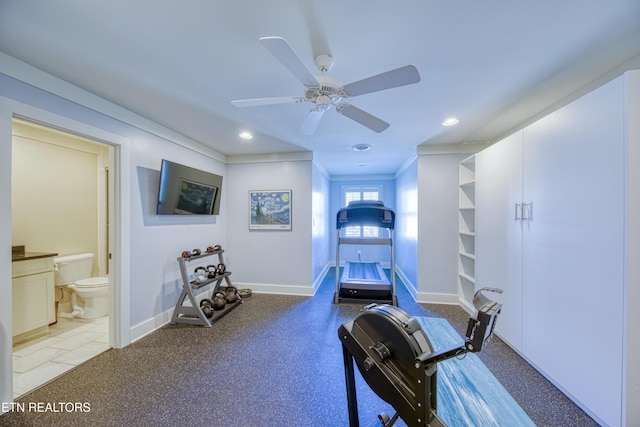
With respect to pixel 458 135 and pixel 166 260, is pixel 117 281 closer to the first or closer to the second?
pixel 166 260

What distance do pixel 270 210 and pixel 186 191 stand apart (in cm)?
137

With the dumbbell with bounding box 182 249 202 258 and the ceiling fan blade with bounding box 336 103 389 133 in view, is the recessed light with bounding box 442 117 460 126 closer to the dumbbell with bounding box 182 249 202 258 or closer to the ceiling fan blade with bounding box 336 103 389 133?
the ceiling fan blade with bounding box 336 103 389 133

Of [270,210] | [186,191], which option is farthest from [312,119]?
[270,210]

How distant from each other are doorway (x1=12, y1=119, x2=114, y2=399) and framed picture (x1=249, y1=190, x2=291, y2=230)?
1970 mm

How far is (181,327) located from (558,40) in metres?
4.29

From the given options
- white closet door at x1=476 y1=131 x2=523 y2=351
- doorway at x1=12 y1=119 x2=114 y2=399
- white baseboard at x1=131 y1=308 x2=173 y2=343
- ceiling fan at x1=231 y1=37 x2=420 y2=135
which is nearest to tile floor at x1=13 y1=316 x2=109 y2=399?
doorway at x1=12 y1=119 x2=114 y2=399

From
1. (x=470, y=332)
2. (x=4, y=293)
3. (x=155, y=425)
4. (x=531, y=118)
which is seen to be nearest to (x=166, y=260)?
(x=4, y=293)

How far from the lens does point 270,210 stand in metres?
4.07

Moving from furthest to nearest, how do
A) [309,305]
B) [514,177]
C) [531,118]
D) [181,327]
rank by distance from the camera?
1. [309,305]
2. [181,327]
3. [531,118]
4. [514,177]

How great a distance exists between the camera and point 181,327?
285 centimetres

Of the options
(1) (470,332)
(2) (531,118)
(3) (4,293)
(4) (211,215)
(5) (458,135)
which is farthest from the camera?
(4) (211,215)

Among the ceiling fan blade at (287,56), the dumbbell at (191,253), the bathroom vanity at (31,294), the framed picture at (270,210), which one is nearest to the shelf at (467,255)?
the framed picture at (270,210)

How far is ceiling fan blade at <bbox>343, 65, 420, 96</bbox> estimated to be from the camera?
4.18ft

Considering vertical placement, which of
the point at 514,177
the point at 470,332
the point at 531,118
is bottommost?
the point at 470,332
